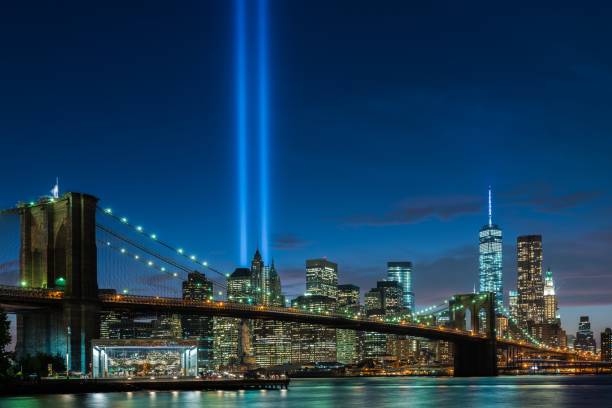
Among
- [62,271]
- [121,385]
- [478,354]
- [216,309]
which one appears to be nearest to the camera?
[121,385]

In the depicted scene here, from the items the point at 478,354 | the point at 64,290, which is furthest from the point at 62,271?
the point at 478,354

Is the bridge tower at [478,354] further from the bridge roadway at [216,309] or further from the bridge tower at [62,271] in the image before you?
the bridge tower at [62,271]

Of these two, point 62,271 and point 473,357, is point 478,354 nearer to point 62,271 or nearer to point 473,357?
point 473,357

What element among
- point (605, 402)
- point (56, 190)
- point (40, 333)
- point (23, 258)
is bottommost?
point (605, 402)

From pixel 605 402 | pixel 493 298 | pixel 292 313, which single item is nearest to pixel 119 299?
pixel 292 313

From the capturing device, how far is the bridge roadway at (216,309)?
85.9 m

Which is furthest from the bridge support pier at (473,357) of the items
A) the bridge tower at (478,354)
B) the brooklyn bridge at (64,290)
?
the brooklyn bridge at (64,290)

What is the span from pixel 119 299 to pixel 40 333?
8.59 m

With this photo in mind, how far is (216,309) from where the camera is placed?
344 ft

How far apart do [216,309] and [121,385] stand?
21.2 m

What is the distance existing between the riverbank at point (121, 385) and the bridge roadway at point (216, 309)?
8.56 metres

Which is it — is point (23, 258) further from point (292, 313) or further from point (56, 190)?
point (292, 313)

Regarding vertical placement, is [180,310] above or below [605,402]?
above

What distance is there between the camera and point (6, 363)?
78875 mm
